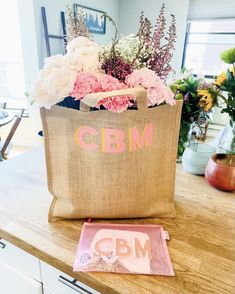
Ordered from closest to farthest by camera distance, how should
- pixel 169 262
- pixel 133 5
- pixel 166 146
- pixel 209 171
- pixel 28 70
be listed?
pixel 169 262 → pixel 166 146 → pixel 209 171 → pixel 28 70 → pixel 133 5

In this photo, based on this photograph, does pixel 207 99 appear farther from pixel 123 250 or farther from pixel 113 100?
Result: pixel 123 250

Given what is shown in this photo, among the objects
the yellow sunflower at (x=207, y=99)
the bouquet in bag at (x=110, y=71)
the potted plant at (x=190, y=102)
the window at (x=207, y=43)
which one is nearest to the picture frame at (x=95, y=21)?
the window at (x=207, y=43)

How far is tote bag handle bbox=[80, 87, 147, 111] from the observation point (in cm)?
50

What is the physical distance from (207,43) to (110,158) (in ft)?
11.6

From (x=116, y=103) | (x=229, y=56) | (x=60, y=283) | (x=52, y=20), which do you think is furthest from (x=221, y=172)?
(x=52, y=20)

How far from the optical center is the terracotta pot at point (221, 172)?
2.53ft

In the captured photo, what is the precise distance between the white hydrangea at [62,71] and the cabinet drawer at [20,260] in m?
0.42

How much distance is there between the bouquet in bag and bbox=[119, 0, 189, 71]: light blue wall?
121 inches

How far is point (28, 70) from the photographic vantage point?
2891mm

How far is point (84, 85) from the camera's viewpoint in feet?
1.73

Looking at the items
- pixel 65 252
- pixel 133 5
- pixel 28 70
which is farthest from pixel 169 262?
pixel 133 5

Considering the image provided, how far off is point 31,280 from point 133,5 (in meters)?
4.04

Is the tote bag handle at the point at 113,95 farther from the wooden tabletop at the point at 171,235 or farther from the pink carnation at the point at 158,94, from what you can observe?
the wooden tabletop at the point at 171,235

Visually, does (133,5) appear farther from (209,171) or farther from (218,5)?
(209,171)
